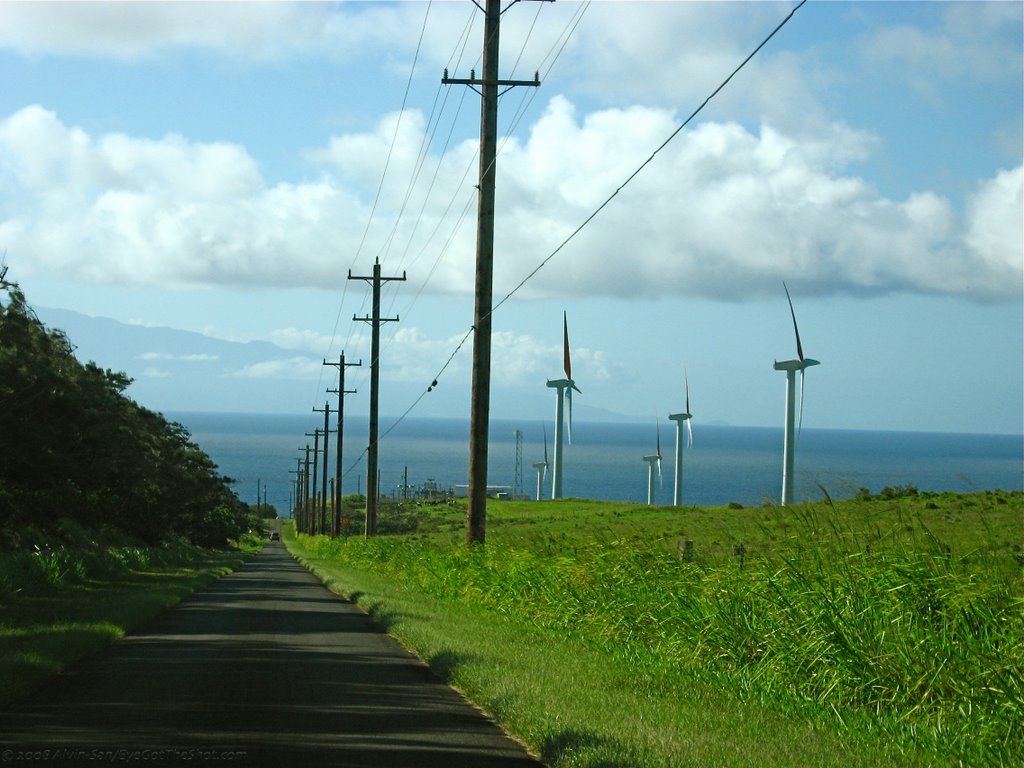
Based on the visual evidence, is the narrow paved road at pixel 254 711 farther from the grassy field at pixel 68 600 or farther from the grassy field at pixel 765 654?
the grassy field at pixel 765 654

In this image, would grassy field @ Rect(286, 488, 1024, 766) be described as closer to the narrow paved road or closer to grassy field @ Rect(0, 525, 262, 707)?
the narrow paved road

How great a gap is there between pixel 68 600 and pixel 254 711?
14.0 metres

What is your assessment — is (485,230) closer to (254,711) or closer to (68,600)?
(68,600)

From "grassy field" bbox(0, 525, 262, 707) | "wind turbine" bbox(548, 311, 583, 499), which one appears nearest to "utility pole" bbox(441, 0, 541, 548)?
"grassy field" bbox(0, 525, 262, 707)

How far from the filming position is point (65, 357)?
30062 millimetres

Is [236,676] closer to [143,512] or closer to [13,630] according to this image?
[13,630]

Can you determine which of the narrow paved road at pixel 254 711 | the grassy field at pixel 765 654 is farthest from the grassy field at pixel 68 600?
the grassy field at pixel 765 654

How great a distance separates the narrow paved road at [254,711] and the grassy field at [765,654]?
1.89 ft

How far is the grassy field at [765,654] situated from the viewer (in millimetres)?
8734

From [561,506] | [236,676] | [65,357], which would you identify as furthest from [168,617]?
[561,506]

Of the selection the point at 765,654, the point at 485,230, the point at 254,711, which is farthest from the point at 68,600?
the point at 765,654

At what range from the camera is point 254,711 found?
34.8ft

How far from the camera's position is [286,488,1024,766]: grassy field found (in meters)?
8.73

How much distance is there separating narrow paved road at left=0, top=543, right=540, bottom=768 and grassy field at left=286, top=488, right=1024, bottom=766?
0.58 m
